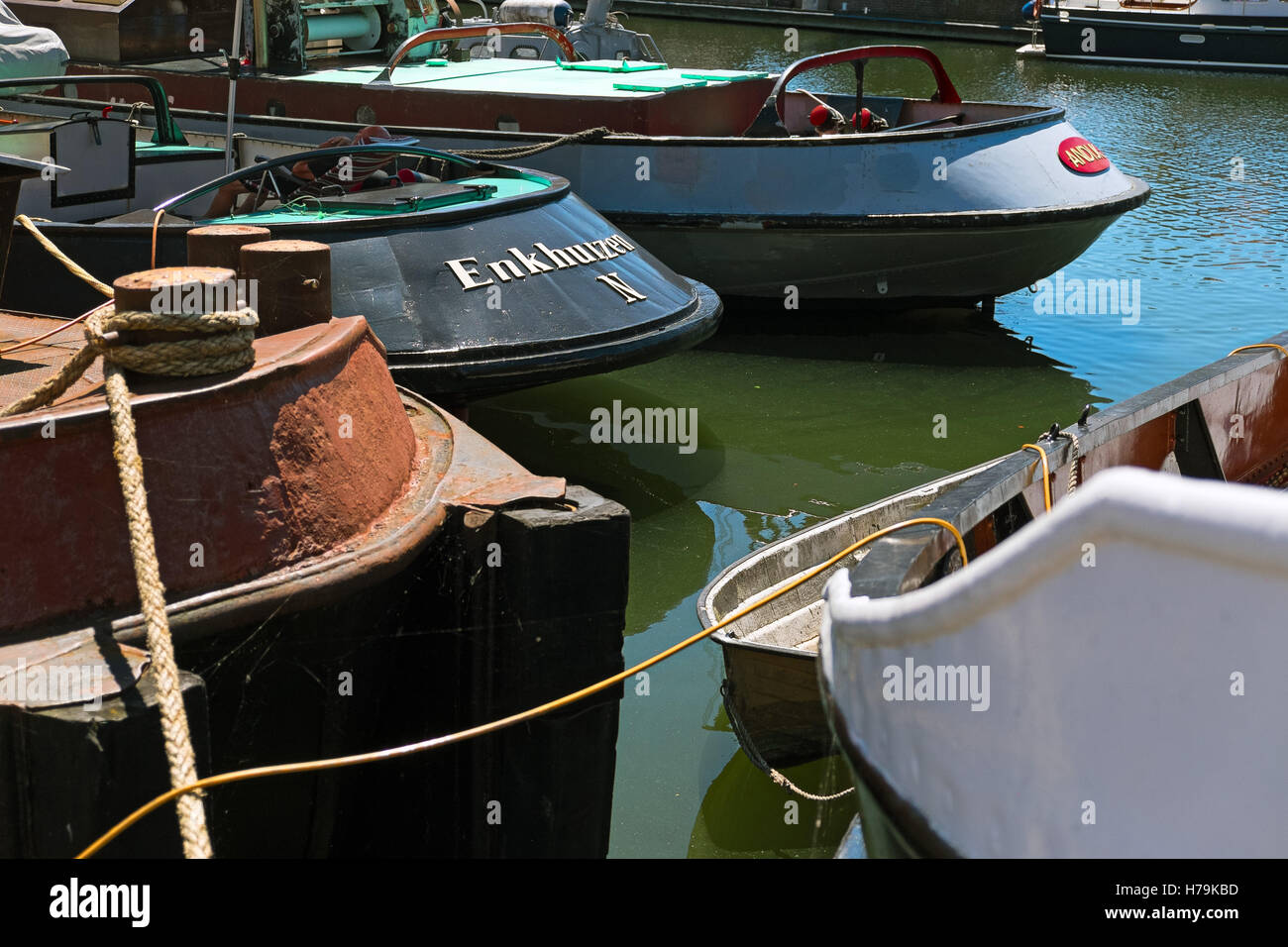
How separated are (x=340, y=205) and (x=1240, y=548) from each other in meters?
5.97

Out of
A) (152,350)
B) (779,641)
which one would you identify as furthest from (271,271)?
(779,641)

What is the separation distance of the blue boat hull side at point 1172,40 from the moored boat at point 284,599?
89.7ft

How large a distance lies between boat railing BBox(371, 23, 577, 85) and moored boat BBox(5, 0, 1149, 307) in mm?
159

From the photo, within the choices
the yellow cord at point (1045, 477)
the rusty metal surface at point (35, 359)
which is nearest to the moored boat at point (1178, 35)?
the yellow cord at point (1045, 477)

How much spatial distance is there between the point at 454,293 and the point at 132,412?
3606mm

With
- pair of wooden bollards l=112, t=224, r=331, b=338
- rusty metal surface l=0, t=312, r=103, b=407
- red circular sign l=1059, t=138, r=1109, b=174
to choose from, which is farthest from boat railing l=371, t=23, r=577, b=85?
pair of wooden bollards l=112, t=224, r=331, b=338

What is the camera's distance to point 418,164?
8625 mm

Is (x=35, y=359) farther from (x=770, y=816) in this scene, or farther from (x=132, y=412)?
(x=770, y=816)

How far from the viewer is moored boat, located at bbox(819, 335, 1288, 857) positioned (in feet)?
6.81

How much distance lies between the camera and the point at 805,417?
902 centimetres

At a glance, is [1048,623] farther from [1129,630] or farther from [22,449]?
[22,449]

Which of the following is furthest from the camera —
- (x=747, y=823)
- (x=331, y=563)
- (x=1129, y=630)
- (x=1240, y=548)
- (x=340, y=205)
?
(x=340, y=205)

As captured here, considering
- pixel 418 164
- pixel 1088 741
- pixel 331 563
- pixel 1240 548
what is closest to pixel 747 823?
pixel 331 563
